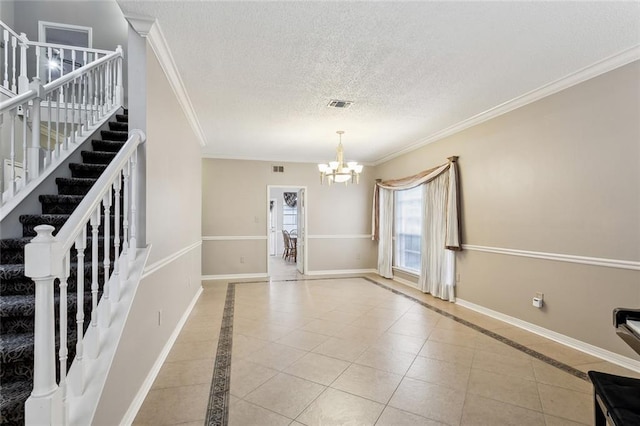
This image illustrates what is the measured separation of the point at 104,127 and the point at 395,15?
11.1 ft

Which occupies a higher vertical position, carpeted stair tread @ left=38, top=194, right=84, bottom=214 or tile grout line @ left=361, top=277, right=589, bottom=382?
carpeted stair tread @ left=38, top=194, right=84, bottom=214

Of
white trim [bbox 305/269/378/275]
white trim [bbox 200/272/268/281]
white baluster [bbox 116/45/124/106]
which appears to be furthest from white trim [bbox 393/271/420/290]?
white baluster [bbox 116/45/124/106]

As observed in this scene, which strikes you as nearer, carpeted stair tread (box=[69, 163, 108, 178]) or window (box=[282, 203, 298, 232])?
carpeted stair tread (box=[69, 163, 108, 178])

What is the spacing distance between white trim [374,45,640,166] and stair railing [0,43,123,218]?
4.57m

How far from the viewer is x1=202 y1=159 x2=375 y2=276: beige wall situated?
20.6ft

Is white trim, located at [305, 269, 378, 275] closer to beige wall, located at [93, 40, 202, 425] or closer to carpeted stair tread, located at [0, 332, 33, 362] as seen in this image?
beige wall, located at [93, 40, 202, 425]

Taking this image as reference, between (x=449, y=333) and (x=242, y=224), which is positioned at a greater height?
(x=242, y=224)

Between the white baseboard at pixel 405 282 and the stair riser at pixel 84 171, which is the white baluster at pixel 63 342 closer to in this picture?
the stair riser at pixel 84 171

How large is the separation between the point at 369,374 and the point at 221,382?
3.90 feet

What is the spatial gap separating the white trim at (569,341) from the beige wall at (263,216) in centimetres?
342

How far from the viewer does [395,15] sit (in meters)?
1.99

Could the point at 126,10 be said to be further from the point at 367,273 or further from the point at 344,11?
the point at 367,273

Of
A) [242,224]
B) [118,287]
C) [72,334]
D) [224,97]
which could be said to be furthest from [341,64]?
[242,224]

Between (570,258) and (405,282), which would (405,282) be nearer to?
(405,282)
